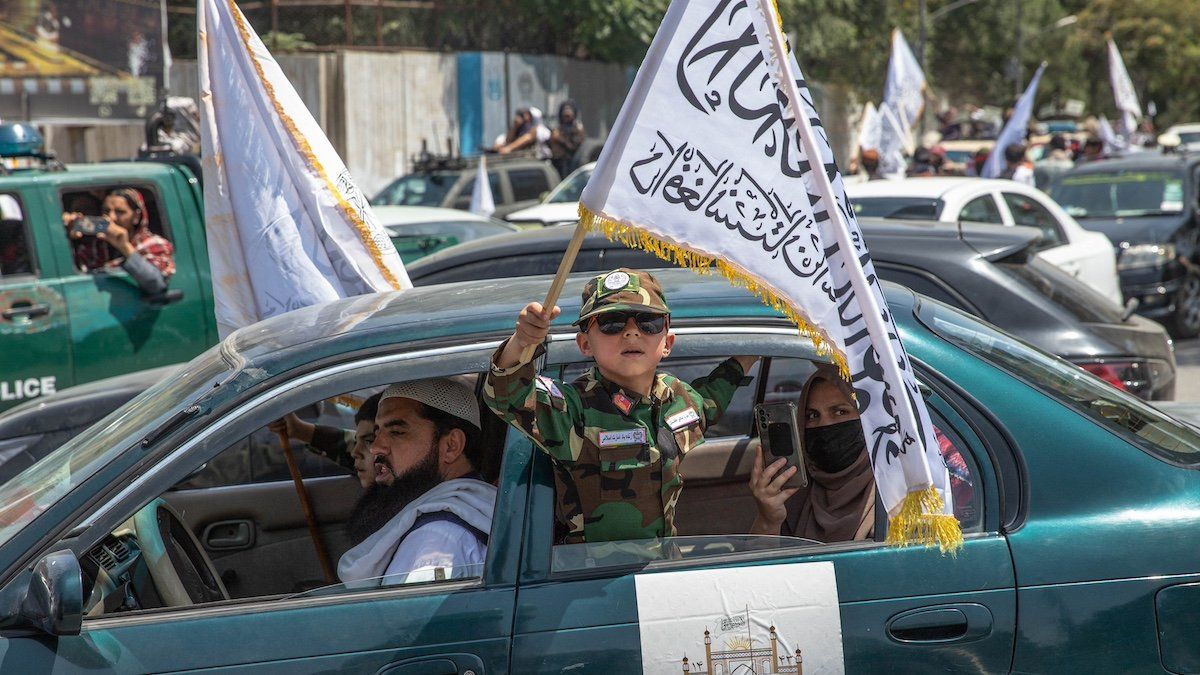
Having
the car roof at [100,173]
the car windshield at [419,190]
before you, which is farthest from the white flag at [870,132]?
the car roof at [100,173]

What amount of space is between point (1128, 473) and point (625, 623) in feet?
3.85

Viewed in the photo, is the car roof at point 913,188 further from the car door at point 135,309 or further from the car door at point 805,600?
the car door at point 805,600

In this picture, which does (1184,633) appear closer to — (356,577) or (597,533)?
(597,533)

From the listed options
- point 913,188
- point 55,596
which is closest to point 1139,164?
point 913,188

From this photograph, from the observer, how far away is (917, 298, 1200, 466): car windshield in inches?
121

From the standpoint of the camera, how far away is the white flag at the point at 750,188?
109 inches

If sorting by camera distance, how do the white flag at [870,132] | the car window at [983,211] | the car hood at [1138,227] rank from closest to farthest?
1. the car window at [983,211]
2. the car hood at [1138,227]
3. the white flag at [870,132]

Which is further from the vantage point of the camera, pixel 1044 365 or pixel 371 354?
pixel 1044 365

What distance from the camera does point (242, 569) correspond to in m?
3.87

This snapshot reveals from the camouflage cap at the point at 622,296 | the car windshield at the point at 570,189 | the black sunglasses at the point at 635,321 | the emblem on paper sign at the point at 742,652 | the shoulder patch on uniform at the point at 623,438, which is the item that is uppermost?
the camouflage cap at the point at 622,296

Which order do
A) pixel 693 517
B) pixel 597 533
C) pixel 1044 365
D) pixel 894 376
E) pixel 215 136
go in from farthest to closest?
pixel 215 136
pixel 693 517
pixel 1044 365
pixel 597 533
pixel 894 376

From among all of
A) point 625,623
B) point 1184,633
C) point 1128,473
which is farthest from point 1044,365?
point 625,623

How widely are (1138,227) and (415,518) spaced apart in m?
11.5

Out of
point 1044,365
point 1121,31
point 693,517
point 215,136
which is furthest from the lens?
point 1121,31
